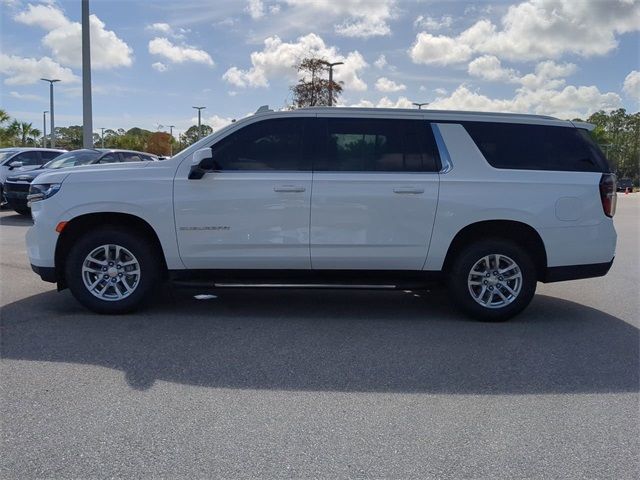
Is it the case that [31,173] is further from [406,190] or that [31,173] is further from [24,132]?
[24,132]

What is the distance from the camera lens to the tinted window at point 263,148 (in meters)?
5.54

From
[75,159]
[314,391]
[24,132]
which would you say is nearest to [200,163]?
[314,391]

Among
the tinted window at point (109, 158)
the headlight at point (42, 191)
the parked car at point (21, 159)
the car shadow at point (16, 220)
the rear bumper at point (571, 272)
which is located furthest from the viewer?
the parked car at point (21, 159)

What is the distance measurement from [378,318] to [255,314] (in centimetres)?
126

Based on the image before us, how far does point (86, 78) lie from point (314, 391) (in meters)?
18.2

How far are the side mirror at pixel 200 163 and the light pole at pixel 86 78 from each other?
15730mm

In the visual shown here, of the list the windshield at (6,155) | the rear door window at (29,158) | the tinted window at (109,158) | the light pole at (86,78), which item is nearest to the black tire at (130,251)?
the tinted window at (109,158)

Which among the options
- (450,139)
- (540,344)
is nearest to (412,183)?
Answer: (450,139)

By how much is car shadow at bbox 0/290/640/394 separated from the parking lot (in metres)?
0.02

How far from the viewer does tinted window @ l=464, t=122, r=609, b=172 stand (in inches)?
221

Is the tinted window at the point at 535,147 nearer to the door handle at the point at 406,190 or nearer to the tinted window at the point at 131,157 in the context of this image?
the door handle at the point at 406,190

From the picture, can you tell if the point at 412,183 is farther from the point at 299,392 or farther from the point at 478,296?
the point at 299,392

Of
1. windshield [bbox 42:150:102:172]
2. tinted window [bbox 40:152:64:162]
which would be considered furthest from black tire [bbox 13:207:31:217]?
tinted window [bbox 40:152:64:162]

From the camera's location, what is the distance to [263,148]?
18.3 feet
